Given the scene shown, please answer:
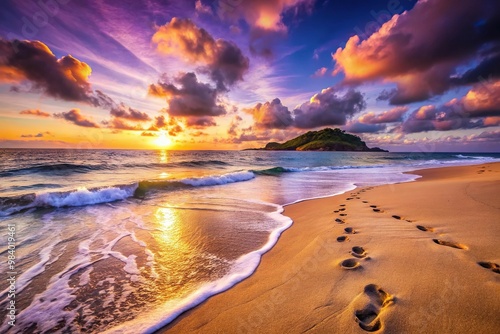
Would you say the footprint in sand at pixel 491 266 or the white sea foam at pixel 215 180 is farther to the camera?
the white sea foam at pixel 215 180

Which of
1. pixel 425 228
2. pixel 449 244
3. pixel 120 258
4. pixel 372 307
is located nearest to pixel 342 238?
pixel 449 244

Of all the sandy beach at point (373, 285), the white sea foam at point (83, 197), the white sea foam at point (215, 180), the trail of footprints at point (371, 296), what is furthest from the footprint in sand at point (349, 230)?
the white sea foam at point (215, 180)

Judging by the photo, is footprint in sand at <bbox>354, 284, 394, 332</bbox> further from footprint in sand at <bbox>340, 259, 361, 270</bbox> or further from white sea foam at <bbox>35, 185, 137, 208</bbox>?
white sea foam at <bbox>35, 185, 137, 208</bbox>

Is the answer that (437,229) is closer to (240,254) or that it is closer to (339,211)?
(339,211)

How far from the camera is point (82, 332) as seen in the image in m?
2.56

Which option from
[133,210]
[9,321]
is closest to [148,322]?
[9,321]

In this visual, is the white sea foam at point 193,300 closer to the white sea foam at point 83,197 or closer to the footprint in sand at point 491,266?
the footprint in sand at point 491,266

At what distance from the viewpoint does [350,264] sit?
137 inches

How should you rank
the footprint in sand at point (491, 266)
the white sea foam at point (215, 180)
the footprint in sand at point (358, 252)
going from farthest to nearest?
the white sea foam at point (215, 180)
the footprint in sand at point (358, 252)
the footprint in sand at point (491, 266)

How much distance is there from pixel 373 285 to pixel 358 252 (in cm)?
110

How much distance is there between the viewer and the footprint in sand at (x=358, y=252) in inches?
146

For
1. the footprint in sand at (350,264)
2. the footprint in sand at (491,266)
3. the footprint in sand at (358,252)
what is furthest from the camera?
the footprint in sand at (358,252)

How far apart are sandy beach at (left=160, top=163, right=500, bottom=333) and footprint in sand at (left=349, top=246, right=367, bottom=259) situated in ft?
0.05

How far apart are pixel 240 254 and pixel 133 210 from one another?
5841 mm
